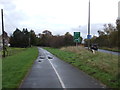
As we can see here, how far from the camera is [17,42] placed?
105 meters

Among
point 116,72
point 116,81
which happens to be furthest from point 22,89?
point 116,72

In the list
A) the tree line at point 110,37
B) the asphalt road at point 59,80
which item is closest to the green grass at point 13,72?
the asphalt road at point 59,80

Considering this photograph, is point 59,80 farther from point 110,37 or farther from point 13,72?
point 110,37

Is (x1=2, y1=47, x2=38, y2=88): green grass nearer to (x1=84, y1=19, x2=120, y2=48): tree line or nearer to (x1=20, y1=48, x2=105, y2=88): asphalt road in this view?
(x1=20, y1=48, x2=105, y2=88): asphalt road

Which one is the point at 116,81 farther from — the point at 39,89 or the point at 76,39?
the point at 76,39

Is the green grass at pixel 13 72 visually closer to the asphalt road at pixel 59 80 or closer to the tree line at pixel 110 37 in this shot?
the asphalt road at pixel 59 80

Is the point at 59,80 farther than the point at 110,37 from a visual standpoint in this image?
No

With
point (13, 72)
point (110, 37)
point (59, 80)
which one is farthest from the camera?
point (110, 37)

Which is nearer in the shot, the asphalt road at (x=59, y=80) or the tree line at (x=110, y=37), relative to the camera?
the asphalt road at (x=59, y=80)

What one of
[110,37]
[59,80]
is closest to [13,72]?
[59,80]

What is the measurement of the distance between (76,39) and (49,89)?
91.7 ft

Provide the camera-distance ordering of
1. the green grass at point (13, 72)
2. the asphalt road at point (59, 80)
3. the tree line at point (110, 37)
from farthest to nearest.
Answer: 1. the tree line at point (110, 37)
2. the green grass at point (13, 72)
3. the asphalt road at point (59, 80)

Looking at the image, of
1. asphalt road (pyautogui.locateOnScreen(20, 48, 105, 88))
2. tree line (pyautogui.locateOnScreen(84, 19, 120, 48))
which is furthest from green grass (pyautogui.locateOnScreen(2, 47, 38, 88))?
tree line (pyautogui.locateOnScreen(84, 19, 120, 48))

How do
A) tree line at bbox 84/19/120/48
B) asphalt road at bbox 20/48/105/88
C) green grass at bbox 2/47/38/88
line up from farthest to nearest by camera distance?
tree line at bbox 84/19/120/48
green grass at bbox 2/47/38/88
asphalt road at bbox 20/48/105/88
